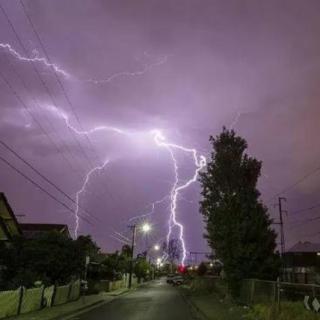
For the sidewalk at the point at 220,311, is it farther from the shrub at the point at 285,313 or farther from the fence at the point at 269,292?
the shrub at the point at 285,313

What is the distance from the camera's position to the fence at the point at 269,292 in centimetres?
2209

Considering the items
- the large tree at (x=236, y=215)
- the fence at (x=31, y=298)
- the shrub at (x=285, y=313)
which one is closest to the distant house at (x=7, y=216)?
the fence at (x=31, y=298)

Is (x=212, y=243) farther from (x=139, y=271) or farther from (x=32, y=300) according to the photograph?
(x=139, y=271)

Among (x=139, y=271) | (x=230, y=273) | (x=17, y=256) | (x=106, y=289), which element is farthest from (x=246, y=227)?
(x=139, y=271)

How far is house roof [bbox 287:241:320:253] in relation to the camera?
95.8 m

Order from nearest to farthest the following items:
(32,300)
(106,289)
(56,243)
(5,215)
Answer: (32,300) → (56,243) → (5,215) → (106,289)

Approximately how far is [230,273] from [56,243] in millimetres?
12097

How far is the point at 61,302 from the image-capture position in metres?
35.7

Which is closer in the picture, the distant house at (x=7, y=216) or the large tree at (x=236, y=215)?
the large tree at (x=236, y=215)

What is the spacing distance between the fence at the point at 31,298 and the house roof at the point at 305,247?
64184 mm

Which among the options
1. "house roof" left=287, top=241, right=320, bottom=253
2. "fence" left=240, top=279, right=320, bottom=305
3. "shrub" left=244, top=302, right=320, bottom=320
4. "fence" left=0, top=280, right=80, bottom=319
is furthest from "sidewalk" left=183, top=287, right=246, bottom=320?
"house roof" left=287, top=241, right=320, bottom=253

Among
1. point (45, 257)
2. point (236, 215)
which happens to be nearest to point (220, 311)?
point (236, 215)

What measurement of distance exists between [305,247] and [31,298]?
254ft

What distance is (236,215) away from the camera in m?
37.3
